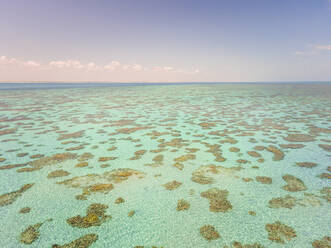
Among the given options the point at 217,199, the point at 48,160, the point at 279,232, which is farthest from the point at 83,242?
the point at 48,160

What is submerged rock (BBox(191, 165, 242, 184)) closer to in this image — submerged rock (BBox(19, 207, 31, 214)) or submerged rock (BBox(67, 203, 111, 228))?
submerged rock (BBox(67, 203, 111, 228))

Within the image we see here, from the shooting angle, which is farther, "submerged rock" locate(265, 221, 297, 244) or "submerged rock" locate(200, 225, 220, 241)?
"submerged rock" locate(200, 225, 220, 241)

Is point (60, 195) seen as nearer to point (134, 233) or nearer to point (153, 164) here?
point (134, 233)

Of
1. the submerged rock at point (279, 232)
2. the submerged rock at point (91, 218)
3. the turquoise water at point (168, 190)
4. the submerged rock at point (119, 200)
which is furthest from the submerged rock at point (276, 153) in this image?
the submerged rock at point (91, 218)

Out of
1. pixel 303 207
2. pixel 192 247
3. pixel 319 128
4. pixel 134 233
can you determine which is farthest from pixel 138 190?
pixel 319 128

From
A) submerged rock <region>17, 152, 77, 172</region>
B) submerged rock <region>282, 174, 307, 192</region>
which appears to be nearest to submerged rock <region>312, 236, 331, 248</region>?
submerged rock <region>282, 174, 307, 192</region>

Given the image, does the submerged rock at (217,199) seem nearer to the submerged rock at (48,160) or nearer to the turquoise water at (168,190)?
the turquoise water at (168,190)
